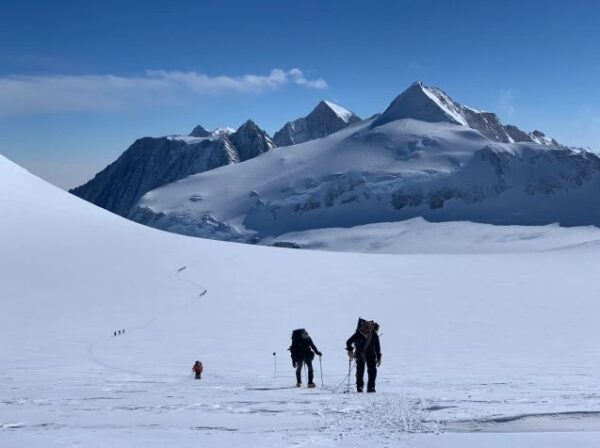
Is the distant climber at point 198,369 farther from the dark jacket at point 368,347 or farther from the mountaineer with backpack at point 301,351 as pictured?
the dark jacket at point 368,347

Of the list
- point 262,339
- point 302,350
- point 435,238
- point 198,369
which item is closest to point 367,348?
point 302,350

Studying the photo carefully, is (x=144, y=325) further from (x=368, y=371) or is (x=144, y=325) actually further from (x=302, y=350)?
(x=368, y=371)

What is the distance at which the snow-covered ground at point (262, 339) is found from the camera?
7.54 metres

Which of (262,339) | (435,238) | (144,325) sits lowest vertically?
(262,339)

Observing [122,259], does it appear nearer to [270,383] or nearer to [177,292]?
[177,292]

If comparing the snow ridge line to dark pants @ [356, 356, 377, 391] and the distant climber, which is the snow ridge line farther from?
dark pants @ [356, 356, 377, 391]

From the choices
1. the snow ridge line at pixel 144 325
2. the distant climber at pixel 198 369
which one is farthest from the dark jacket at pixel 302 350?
the snow ridge line at pixel 144 325

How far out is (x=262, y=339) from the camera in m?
22.5

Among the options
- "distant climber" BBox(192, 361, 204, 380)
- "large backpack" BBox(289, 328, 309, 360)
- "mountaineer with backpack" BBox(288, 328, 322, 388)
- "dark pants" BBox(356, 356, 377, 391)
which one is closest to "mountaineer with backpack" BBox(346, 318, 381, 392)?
"dark pants" BBox(356, 356, 377, 391)

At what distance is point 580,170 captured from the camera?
648 feet

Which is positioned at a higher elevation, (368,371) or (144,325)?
(144,325)

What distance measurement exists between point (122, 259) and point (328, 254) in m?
15.7

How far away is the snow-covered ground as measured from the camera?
754cm

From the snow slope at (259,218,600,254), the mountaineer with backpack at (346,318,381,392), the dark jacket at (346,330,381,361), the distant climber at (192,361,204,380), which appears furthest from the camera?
the snow slope at (259,218,600,254)
